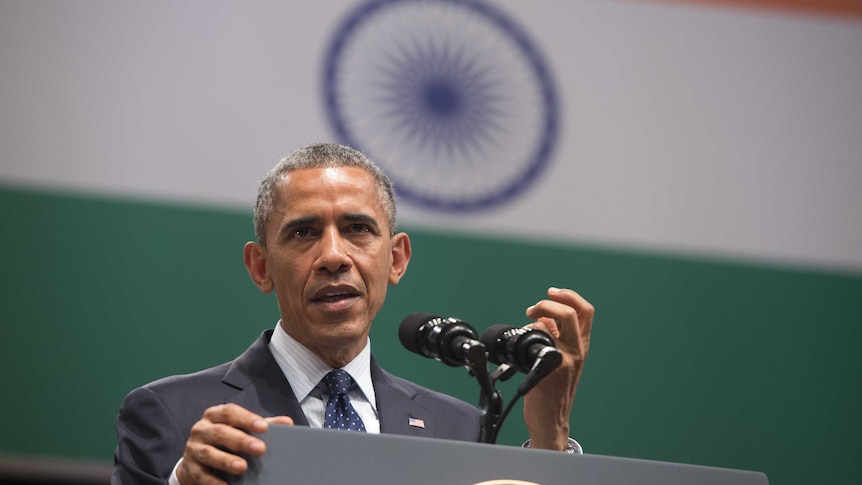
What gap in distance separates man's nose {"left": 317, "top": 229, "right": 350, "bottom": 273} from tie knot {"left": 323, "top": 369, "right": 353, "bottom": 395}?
23 cm

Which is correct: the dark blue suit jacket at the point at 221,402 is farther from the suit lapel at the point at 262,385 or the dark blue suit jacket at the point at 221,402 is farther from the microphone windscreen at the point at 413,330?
the microphone windscreen at the point at 413,330

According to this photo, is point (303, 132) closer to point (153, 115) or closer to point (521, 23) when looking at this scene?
point (153, 115)

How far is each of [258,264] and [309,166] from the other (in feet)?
0.92

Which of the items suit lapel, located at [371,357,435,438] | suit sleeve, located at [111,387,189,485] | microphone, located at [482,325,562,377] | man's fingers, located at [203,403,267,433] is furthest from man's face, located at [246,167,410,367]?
man's fingers, located at [203,403,267,433]

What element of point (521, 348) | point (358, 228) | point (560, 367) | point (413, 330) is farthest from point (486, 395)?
point (358, 228)

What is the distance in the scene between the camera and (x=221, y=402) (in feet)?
7.55

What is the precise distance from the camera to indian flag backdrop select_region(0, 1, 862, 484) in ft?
11.9

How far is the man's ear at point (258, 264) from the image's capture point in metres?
2.52

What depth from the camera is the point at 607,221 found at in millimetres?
4062

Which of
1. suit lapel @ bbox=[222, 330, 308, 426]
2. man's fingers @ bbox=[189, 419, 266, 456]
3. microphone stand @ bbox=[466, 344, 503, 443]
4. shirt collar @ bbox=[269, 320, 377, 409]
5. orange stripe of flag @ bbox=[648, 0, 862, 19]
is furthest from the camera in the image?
orange stripe of flag @ bbox=[648, 0, 862, 19]

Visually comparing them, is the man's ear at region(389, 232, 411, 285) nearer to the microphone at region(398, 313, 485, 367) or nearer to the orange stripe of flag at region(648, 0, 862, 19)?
the microphone at region(398, 313, 485, 367)

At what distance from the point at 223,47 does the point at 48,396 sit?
1316 millimetres

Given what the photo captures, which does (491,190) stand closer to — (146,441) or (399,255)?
(399,255)

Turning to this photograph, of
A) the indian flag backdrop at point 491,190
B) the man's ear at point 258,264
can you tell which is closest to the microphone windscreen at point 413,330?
the man's ear at point 258,264
